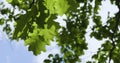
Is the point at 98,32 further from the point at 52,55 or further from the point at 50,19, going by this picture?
the point at 50,19

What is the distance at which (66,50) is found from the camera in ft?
32.6

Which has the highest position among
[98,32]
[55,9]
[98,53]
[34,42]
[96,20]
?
[96,20]

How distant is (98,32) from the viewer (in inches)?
382

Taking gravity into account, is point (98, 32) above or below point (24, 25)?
above

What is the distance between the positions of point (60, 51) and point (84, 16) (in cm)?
139

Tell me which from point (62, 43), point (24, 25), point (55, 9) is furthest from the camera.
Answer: point (62, 43)

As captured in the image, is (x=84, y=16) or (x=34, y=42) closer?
(x=34, y=42)

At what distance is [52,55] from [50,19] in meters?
6.96

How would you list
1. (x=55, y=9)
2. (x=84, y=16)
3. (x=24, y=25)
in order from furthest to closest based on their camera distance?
1. (x=84, y=16)
2. (x=24, y=25)
3. (x=55, y=9)

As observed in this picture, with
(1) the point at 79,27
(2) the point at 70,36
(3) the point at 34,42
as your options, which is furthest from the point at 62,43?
(3) the point at 34,42

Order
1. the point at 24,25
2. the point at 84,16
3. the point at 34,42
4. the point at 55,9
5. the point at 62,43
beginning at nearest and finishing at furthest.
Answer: the point at 55,9 → the point at 24,25 → the point at 34,42 → the point at 62,43 → the point at 84,16

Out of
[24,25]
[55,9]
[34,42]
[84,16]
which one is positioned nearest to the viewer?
[55,9]

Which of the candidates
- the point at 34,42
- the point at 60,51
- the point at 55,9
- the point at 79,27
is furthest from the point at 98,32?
the point at 55,9

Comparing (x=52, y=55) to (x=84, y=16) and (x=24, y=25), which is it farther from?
(x=24, y=25)
